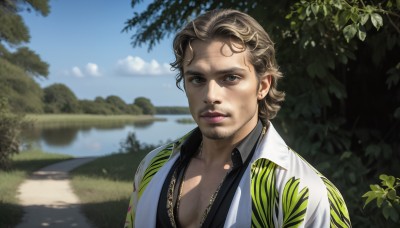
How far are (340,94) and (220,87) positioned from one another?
249 cm

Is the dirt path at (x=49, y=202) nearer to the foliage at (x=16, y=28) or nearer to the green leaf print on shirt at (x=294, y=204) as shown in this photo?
the green leaf print on shirt at (x=294, y=204)

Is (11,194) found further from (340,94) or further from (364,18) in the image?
(364,18)

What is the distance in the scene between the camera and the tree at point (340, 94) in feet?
12.9

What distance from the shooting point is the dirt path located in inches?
316

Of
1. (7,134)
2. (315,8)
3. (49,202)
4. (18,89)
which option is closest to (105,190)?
(49,202)

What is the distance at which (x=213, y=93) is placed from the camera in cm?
187

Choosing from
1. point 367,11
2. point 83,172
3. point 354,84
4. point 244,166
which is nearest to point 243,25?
point 244,166

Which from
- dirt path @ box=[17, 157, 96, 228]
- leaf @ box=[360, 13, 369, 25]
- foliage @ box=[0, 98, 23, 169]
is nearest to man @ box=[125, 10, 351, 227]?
leaf @ box=[360, 13, 369, 25]

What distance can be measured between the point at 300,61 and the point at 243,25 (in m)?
2.54

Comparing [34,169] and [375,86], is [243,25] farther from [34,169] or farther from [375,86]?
[34,169]

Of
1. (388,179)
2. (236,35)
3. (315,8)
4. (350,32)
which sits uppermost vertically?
(315,8)

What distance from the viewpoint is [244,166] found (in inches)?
74.2

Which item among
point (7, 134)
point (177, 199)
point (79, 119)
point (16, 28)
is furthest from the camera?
point (79, 119)

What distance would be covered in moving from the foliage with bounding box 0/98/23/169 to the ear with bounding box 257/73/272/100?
568 inches
